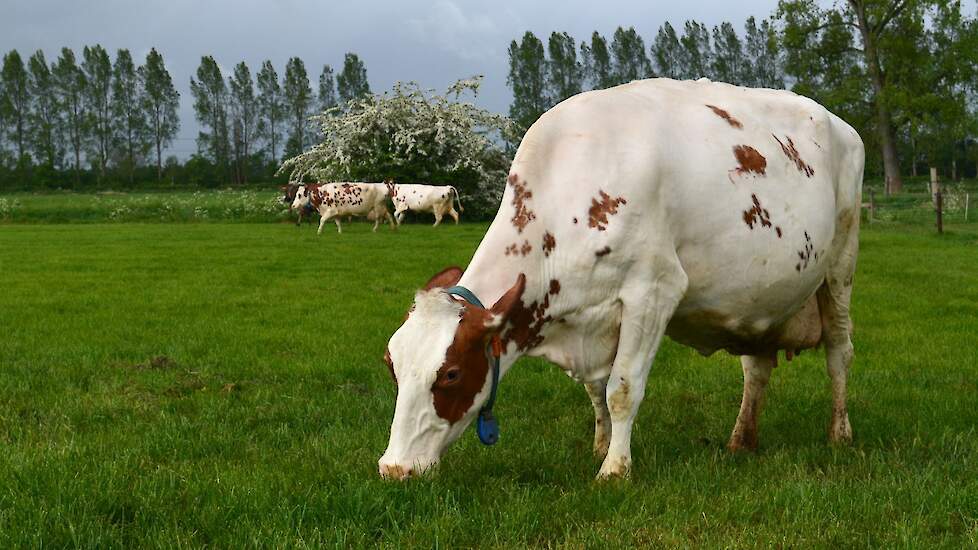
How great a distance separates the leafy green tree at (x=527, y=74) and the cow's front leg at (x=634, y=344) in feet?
245

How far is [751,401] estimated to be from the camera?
5250 mm

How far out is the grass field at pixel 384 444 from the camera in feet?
11.3

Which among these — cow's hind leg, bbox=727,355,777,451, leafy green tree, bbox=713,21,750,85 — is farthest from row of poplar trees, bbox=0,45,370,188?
cow's hind leg, bbox=727,355,777,451

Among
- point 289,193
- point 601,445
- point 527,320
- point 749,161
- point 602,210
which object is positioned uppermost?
point 289,193

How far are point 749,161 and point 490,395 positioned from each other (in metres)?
1.87

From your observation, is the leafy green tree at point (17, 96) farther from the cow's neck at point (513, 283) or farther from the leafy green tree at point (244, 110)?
the cow's neck at point (513, 283)

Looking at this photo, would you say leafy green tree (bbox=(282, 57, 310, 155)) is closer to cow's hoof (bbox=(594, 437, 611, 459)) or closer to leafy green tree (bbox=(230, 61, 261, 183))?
leafy green tree (bbox=(230, 61, 261, 183))

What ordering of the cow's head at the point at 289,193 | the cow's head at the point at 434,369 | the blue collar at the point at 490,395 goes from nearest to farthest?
the cow's head at the point at 434,369
the blue collar at the point at 490,395
the cow's head at the point at 289,193

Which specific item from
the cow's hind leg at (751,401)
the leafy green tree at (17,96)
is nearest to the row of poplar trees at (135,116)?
the leafy green tree at (17,96)

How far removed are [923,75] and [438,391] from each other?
50956 millimetres

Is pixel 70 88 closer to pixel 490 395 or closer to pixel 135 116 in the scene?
pixel 135 116

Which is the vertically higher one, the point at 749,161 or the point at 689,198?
the point at 749,161

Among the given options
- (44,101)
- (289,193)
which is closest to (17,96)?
(44,101)

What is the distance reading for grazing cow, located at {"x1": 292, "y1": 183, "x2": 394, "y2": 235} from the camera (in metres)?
28.7
